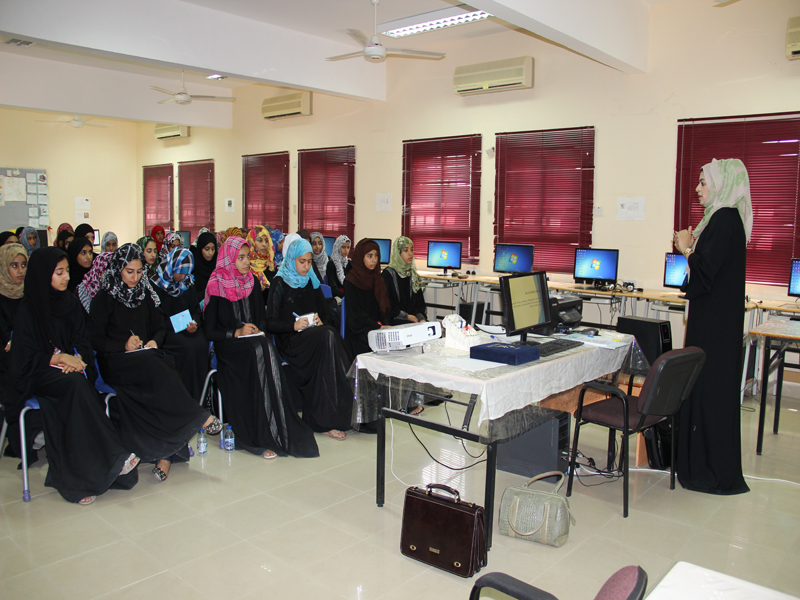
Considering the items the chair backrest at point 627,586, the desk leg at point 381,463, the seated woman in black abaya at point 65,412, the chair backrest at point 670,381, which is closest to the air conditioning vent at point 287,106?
the seated woman in black abaya at point 65,412

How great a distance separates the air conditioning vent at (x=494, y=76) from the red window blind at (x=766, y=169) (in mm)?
1718

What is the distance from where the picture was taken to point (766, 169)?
17.1 ft

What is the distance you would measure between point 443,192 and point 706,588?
6.58 metres

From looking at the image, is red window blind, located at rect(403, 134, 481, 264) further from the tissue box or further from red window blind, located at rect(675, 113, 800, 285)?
the tissue box

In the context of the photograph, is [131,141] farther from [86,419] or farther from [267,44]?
[86,419]

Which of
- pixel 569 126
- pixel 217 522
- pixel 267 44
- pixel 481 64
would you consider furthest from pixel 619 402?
pixel 267 44

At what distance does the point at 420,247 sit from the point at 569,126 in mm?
2328

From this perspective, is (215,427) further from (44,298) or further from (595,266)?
(595,266)

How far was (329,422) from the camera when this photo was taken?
12.7 ft

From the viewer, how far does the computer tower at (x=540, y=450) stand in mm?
3170

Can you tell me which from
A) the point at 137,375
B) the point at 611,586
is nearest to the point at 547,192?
the point at 137,375

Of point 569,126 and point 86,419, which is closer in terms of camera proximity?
point 86,419

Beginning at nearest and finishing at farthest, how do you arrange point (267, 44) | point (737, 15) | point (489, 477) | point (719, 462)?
point (489, 477), point (719, 462), point (737, 15), point (267, 44)

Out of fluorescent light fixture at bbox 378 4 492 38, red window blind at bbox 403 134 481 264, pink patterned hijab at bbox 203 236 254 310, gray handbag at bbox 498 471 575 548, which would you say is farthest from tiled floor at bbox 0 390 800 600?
red window blind at bbox 403 134 481 264
